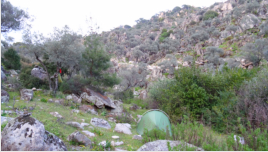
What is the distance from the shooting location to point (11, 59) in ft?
55.1

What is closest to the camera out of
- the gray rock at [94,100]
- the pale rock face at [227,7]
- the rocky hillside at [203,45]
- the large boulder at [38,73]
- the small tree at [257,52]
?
the gray rock at [94,100]

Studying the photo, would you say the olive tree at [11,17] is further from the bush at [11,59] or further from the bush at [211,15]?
the bush at [211,15]

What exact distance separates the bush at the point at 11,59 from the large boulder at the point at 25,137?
Result: 1716 cm

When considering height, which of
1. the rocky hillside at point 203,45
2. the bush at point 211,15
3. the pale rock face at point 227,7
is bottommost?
the rocky hillside at point 203,45

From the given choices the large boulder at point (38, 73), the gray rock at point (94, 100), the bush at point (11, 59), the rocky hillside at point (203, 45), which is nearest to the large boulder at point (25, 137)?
the gray rock at point (94, 100)

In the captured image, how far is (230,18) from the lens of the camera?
48125 mm

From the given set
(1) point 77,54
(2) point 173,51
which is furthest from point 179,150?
(2) point 173,51

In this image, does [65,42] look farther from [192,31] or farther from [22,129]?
[192,31]

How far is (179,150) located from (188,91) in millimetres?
5773

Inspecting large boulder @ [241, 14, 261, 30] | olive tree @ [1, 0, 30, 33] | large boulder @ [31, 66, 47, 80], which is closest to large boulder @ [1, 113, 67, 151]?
large boulder @ [31, 66, 47, 80]

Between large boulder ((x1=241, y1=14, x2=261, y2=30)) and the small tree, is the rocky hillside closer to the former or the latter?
large boulder ((x1=241, y1=14, x2=261, y2=30))

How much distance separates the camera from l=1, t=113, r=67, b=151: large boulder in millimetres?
3134

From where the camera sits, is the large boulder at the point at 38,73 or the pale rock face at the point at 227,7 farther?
the pale rock face at the point at 227,7

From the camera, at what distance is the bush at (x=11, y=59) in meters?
16.6
